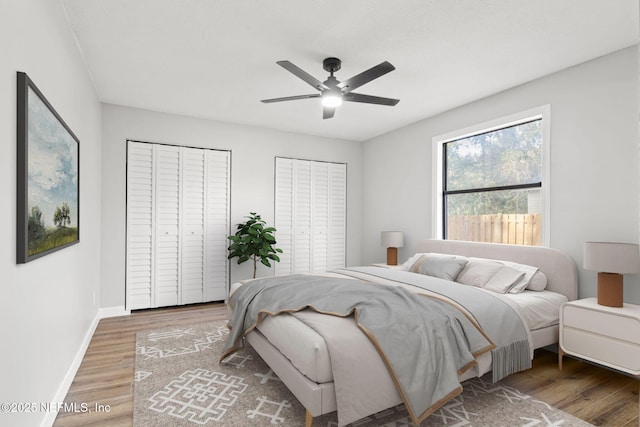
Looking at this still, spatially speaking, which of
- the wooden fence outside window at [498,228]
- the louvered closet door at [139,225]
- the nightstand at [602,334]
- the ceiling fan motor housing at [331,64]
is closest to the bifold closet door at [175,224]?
the louvered closet door at [139,225]

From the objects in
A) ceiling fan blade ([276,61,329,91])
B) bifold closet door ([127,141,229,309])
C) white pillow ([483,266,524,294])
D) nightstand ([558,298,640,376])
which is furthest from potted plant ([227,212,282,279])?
nightstand ([558,298,640,376])

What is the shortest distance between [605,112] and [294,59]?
109 inches

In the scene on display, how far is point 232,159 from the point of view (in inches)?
207

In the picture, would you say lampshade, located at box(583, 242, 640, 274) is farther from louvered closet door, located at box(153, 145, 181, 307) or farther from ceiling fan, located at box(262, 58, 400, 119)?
louvered closet door, located at box(153, 145, 181, 307)

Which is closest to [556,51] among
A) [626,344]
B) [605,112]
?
[605,112]

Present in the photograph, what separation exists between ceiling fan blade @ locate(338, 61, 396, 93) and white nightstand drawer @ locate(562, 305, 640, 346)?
94.0 inches

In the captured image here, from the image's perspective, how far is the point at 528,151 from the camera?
3766 millimetres

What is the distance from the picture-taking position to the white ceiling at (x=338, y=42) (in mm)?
2410

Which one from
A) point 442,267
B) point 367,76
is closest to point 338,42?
point 367,76

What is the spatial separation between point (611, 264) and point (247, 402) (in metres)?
2.84

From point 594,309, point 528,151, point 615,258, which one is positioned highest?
point 528,151

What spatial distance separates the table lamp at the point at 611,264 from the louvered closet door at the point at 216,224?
4.29 meters

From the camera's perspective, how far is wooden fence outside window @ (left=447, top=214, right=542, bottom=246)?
3.68m

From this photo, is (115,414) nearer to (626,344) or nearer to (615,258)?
(626,344)
